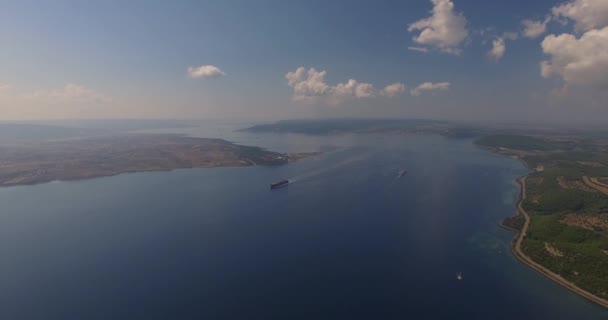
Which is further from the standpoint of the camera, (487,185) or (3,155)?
(3,155)

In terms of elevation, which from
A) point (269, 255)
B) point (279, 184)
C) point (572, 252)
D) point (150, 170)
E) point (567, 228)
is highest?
point (150, 170)

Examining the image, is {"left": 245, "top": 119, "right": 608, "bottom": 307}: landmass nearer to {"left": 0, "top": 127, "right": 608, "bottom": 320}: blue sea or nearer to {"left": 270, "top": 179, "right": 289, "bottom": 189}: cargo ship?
{"left": 0, "top": 127, "right": 608, "bottom": 320}: blue sea

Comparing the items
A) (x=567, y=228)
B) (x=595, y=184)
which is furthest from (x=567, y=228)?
(x=595, y=184)

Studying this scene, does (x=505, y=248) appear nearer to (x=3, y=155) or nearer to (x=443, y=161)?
(x=443, y=161)

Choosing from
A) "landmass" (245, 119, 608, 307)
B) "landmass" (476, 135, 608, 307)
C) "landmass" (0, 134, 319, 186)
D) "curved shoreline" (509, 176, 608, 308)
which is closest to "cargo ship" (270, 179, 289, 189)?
"landmass" (0, 134, 319, 186)

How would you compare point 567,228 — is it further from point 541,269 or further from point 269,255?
point 269,255

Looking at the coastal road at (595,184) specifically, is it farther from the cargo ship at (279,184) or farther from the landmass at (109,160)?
the landmass at (109,160)

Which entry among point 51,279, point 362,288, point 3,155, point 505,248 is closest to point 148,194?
point 51,279
